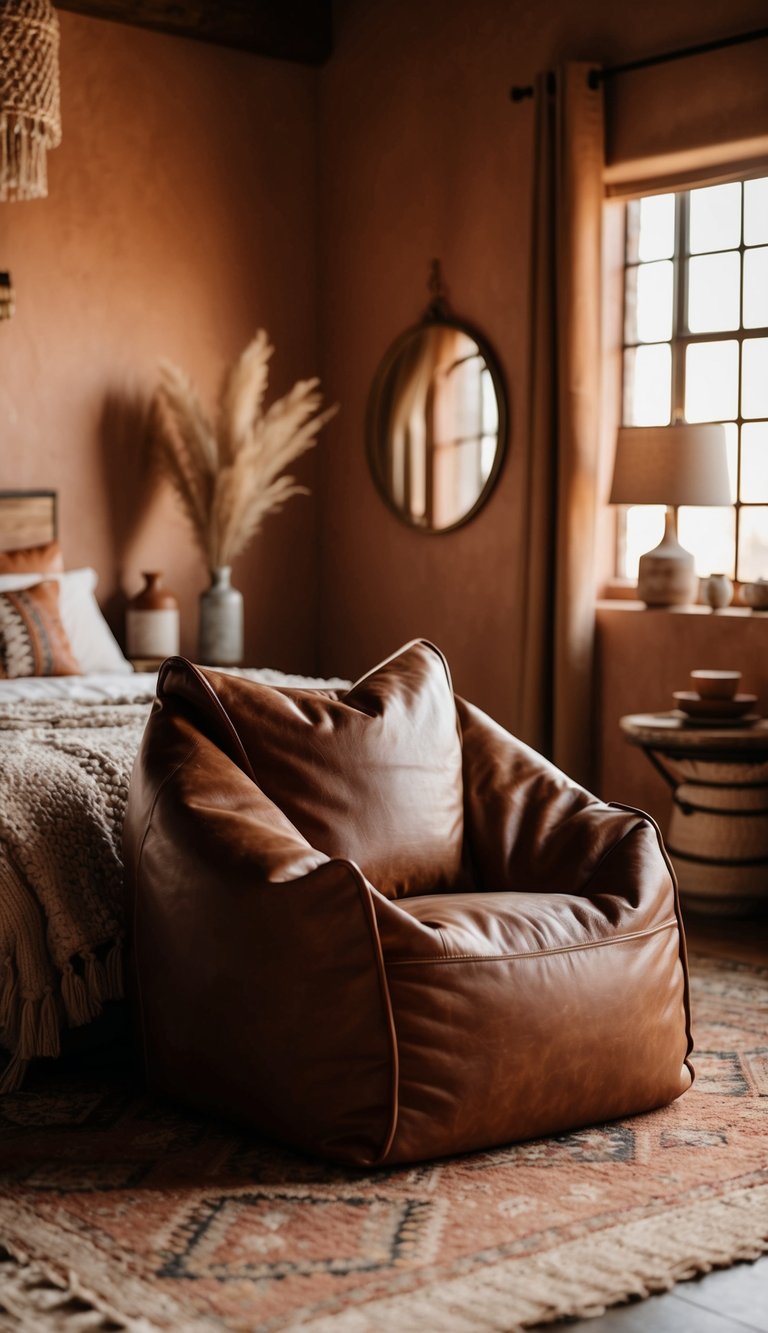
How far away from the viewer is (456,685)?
5648 millimetres

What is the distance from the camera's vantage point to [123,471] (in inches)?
222

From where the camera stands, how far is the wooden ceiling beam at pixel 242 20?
541cm

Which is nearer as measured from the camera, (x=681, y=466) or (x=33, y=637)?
(x=681, y=466)

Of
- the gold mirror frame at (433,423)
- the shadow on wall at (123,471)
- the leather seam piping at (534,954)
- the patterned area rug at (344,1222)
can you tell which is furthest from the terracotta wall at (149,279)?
the leather seam piping at (534,954)

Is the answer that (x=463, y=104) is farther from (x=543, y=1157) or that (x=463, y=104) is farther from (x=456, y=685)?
(x=543, y=1157)

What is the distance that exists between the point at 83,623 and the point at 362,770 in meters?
2.42

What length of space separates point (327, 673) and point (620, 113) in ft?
8.02

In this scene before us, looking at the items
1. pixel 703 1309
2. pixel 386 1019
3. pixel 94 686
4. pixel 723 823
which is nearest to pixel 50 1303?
pixel 386 1019

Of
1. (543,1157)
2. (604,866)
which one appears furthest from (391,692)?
(543,1157)

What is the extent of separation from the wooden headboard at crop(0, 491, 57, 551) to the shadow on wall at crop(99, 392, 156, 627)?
0.26 metres

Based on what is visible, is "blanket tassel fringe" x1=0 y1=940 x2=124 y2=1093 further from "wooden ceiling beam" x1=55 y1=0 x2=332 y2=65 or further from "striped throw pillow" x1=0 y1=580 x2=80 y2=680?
"wooden ceiling beam" x1=55 y1=0 x2=332 y2=65

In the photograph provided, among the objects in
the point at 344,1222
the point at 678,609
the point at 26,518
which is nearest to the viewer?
the point at 344,1222

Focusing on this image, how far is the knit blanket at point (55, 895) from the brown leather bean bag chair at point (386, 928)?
17 cm

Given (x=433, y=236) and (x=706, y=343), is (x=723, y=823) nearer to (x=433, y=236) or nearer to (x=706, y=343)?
(x=706, y=343)
